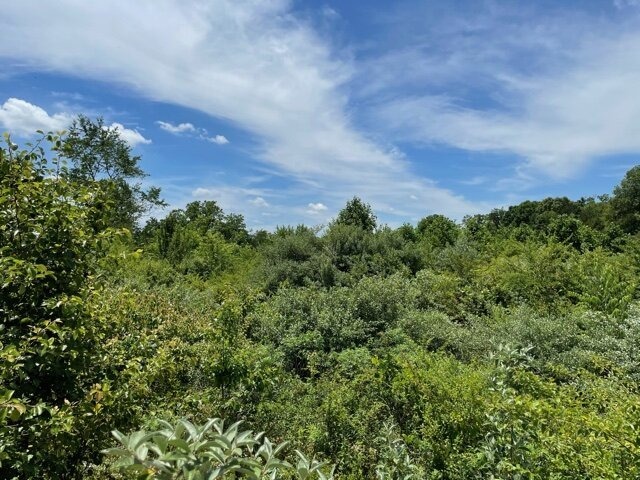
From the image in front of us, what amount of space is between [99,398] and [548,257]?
389 inches

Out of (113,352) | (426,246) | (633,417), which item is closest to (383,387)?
(633,417)

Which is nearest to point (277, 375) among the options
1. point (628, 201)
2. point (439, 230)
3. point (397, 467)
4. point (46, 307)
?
point (397, 467)

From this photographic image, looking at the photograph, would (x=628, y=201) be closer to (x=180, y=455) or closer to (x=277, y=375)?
(x=277, y=375)

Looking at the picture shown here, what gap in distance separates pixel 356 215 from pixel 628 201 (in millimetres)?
26532

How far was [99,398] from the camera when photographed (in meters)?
2.21

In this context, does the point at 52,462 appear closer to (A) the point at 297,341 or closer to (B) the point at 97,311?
(B) the point at 97,311

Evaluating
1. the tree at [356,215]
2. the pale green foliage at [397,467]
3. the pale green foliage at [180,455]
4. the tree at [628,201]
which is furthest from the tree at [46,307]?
the tree at [628,201]

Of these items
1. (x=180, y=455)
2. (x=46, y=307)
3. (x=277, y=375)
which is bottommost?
(x=277, y=375)

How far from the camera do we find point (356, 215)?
15383mm

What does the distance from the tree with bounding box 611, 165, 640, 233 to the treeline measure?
85.9 ft

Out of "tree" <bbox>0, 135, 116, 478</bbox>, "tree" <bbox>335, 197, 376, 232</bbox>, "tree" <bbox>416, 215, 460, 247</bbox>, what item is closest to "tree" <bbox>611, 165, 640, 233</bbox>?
"tree" <bbox>416, 215, 460, 247</bbox>

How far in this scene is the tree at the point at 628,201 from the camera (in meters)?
30.2

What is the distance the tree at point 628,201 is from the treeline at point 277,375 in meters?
26.2

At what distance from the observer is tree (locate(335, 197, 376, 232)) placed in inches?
596
